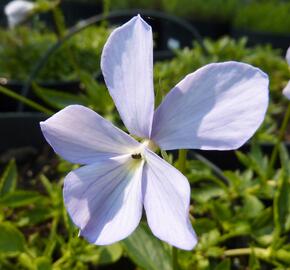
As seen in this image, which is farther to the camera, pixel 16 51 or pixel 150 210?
pixel 16 51

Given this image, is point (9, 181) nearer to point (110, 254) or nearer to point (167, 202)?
point (110, 254)

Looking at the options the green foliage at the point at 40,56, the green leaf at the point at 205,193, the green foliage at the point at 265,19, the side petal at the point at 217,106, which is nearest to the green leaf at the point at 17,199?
the green leaf at the point at 205,193

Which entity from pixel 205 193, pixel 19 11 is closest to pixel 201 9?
pixel 19 11

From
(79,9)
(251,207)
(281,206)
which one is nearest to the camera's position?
(281,206)

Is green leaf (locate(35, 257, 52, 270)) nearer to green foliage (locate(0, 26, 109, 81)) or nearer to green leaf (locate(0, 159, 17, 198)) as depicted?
green leaf (locate(0, 159, 17, 198))

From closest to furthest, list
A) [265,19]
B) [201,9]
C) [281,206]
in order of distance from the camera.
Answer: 1. [281,206]
2. [265,19]
3. [201,9]

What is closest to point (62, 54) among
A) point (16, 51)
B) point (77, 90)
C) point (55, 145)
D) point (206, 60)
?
point (16, 51)

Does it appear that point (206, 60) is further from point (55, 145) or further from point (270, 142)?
point (55, 145)
